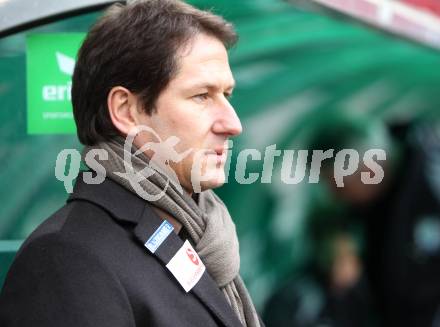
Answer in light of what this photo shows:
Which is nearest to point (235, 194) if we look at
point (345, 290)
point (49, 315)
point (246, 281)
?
point (246, 281)

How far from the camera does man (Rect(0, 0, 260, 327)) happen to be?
150 centimetres

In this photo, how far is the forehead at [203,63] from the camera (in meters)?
1.62

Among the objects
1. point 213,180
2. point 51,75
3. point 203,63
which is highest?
point 203,63

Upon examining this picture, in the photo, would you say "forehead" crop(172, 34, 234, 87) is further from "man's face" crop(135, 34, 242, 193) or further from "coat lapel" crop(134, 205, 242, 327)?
"coat lapel" crop(134, 205, 242, 327)

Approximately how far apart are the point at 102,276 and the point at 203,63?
0.50 m

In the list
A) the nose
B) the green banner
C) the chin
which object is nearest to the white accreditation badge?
the chin

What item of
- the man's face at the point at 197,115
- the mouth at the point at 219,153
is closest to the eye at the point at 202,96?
the man's face at the point at 197,115

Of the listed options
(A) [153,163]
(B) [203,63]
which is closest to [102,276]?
(A) [153,163]

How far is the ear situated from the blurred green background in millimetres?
945

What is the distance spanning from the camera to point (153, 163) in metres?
1.62

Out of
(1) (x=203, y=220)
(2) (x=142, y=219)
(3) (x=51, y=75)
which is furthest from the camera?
(3) (x=51, y=75)

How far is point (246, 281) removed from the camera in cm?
278

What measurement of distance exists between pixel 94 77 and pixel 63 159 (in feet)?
3.16

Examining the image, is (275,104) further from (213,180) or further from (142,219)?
(142,219)
